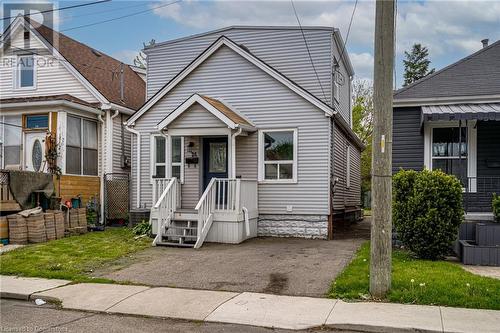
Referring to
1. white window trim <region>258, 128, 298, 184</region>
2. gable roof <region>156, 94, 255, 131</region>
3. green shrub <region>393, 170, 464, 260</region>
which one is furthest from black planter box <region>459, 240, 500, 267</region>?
gable roof <region>156, 94, 255, 131</region>

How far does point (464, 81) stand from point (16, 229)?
41.0 ft

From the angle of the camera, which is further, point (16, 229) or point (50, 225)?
point (50, 225)

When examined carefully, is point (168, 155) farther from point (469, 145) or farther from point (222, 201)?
point (469, 145)

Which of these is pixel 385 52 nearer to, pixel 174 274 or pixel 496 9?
pixel 174 274

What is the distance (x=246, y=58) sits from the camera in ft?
46.8

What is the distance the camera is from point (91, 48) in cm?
2117

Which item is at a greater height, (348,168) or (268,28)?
(268,28)

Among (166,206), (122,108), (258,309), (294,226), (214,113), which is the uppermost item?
(122,108)

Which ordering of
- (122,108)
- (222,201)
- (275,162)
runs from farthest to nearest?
(122,108), (275,162), (222,201)

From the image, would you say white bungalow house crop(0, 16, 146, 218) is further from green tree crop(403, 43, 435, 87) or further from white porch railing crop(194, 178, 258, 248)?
green tree crop(403, 43, 435, 87)

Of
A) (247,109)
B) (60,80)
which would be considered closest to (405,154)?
(247,109)

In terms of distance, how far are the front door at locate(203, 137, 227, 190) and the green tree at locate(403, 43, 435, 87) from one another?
4286 cm

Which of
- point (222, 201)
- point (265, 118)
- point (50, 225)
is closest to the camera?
point (222, 201)

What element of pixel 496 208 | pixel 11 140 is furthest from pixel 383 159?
pixel 11 140
